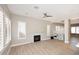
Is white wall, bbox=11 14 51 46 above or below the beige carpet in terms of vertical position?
above

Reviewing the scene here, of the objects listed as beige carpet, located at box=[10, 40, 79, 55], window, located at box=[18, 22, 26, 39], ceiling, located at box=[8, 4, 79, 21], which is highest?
ceiling, located at box=[8, 4, 79, 21]

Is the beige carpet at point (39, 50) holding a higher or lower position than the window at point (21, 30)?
lower

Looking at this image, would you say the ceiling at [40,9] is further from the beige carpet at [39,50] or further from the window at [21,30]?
the beige carpet at [39,50]

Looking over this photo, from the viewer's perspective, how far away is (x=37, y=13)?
2.96 meters

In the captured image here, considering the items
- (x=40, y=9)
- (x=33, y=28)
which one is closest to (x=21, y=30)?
(x=33, y=28)

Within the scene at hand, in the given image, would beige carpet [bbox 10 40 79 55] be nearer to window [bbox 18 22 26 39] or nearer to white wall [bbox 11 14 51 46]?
white wall [bbox 11 14 51 46]

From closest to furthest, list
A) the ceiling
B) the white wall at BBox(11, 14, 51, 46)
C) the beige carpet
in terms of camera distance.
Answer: the ceiling
the beige carpet
the white wall at BBox(11, 14, 51, 46)

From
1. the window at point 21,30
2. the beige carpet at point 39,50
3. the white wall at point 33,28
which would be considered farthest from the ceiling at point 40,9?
the beige carpet at point 39,50

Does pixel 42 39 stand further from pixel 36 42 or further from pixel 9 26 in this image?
pixel 9 26

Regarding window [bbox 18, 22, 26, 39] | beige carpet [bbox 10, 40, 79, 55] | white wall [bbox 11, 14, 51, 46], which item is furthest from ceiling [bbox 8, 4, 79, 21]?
beige carpet [bbox 10, 40, 79, 55]

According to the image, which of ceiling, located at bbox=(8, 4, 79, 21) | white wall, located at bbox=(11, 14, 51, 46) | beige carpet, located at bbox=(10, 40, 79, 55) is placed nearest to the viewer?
ceiling, located at bbox=(8, 4, 79, 21)

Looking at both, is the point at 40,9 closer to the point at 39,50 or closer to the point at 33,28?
the point at 33,28

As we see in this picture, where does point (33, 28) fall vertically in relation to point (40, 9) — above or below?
below
